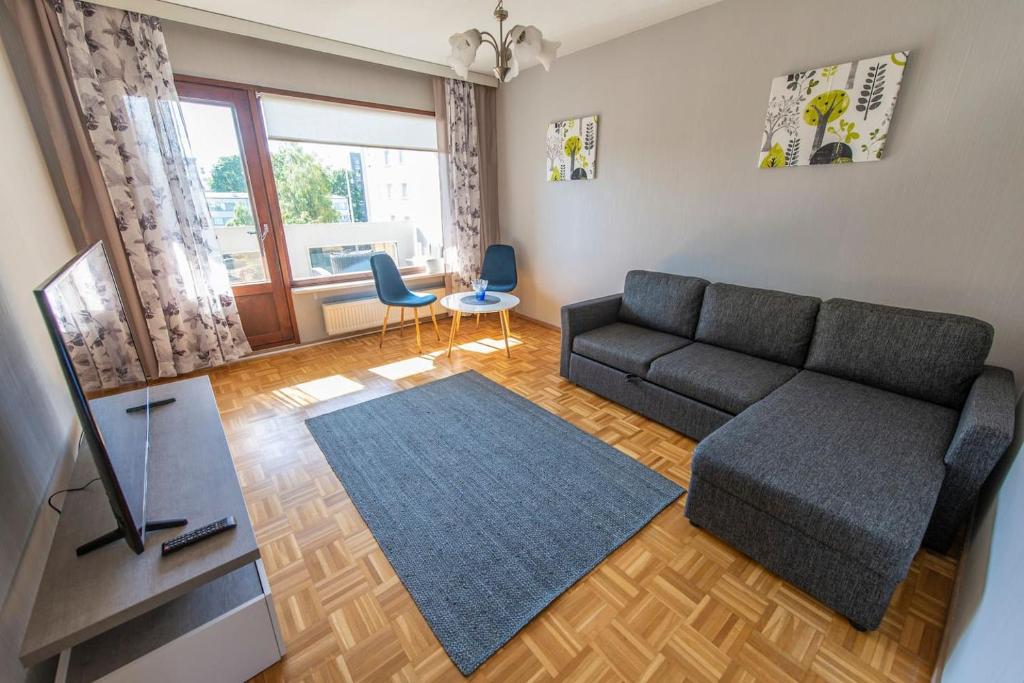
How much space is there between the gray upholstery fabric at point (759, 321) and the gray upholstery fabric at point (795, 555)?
1172 mm

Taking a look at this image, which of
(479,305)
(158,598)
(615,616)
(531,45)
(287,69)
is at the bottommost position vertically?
(615,616)

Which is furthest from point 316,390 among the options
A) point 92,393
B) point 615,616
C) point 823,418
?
point 823,418

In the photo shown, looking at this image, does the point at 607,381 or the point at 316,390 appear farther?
the point at 316,390

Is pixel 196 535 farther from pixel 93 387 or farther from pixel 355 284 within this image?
pixel 355 284

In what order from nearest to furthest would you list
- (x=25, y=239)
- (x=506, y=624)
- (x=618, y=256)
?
(x=506, y=624) < (x=25, y=239) < (x=618, y=256)

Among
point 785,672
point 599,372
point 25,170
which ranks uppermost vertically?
point 25,170

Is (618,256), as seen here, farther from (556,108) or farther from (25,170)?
(25,170)

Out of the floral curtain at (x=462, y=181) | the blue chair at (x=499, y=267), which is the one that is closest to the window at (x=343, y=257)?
the floral curtain at (x=462, y=181)

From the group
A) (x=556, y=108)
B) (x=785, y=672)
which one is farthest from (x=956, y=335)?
(x=556, y=108)

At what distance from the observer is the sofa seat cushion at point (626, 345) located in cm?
255

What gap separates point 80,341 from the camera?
4.09ft

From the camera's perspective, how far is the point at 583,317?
295 cm

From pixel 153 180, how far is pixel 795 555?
4182mm

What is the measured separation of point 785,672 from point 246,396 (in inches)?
130
